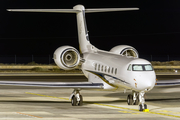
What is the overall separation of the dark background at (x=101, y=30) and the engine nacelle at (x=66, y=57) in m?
82.1

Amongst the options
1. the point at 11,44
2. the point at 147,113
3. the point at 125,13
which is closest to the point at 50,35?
the point at 11,44

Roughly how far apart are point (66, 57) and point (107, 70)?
3.61m

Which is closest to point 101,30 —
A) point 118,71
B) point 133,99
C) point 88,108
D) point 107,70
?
point 107,70

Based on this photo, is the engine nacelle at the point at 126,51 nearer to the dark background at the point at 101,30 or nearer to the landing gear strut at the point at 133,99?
the landing gear strut at the point at 133,99

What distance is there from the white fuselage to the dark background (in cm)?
8262

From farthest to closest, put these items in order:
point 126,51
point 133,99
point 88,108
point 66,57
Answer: point 66,57
point 126,51
point 133,99
point 88,108

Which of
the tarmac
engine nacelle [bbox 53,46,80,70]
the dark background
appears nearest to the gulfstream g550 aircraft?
engine nacelle [bbox 53,46,80,70]

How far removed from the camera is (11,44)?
11056 cm

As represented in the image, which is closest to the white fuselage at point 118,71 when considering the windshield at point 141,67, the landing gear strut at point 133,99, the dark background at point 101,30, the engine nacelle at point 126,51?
the windshield at point 141,67

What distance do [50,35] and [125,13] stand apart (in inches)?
888

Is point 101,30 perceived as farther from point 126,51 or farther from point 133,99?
point 133,99

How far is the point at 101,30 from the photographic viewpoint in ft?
363

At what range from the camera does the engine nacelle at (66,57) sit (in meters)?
23.7

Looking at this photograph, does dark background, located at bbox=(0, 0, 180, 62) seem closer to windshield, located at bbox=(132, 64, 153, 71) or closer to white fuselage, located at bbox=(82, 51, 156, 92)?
white fuselage, located at bbox=(82, 51, 156, 92)
